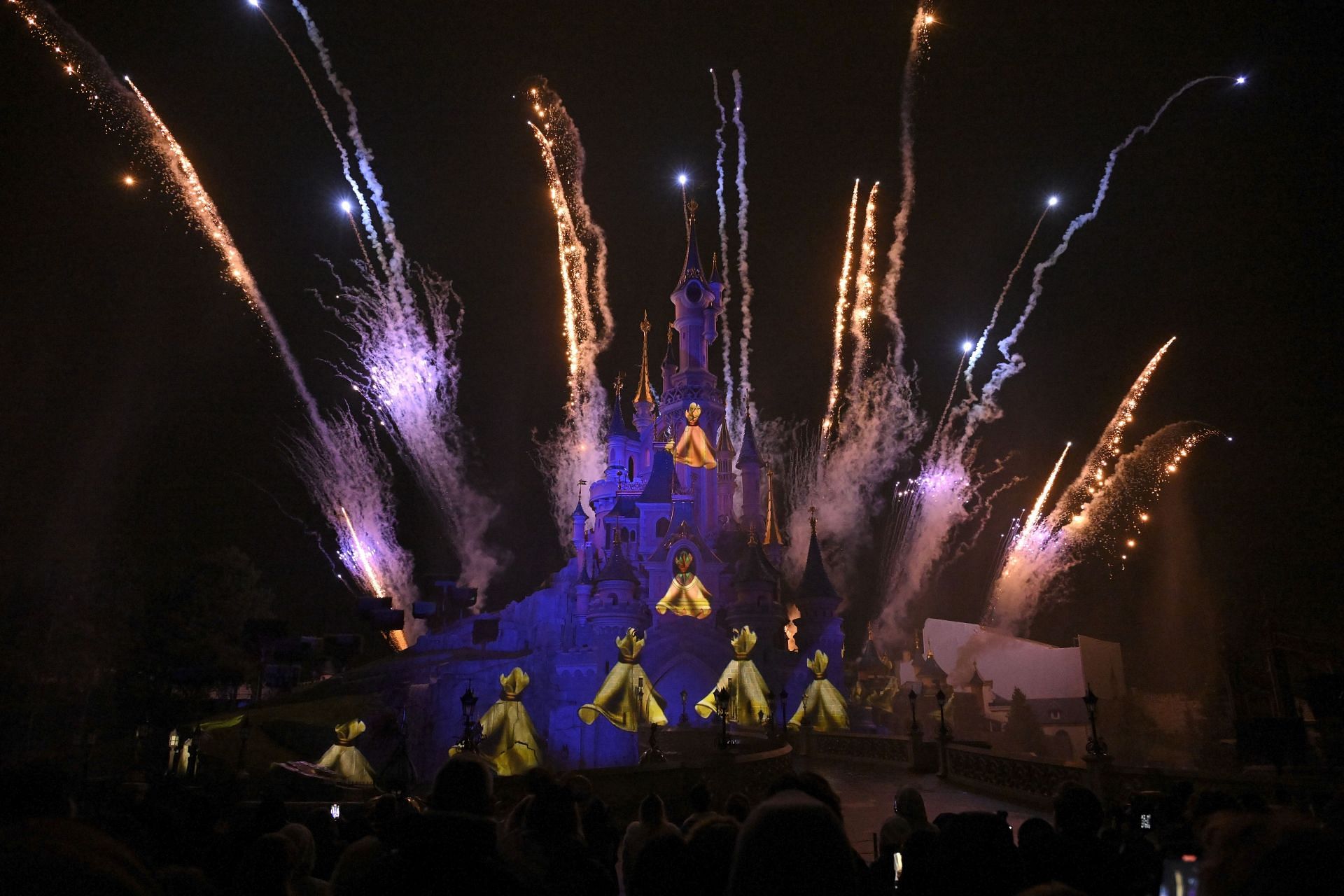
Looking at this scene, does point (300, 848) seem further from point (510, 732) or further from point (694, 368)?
point (694, 368)

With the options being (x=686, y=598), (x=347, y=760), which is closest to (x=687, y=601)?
(x=686, y=598)

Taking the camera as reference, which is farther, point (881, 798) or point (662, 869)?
point (881, 798)

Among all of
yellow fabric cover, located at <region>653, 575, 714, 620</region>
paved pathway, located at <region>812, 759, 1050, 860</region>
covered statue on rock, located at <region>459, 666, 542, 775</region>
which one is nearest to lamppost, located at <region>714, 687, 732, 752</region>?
paved pathway, located at <region>812, 759, 1050, 860</region>

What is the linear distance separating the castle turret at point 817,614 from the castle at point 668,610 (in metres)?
0.07

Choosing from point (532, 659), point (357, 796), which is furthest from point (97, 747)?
point (357, 796)

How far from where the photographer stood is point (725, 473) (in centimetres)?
5116

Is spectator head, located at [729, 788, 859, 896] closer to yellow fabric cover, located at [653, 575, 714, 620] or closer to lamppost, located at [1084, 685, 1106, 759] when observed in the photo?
lamppost, located at [1084, 685, 1106, 759]

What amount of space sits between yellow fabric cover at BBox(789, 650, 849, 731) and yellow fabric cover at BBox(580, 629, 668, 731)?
220 inches

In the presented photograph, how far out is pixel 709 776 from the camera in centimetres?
1794

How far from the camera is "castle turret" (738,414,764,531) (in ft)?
167

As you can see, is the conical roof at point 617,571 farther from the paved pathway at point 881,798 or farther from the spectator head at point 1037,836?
the spectator head at point 1037,836

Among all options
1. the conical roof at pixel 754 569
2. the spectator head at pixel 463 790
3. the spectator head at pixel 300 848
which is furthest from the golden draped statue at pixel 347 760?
the spectator head at pixel 463 790

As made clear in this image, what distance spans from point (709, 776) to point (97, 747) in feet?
95.7

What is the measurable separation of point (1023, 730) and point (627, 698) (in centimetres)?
2212
